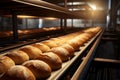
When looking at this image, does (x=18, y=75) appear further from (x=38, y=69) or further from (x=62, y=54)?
(x=62, y=54)

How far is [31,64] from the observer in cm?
112

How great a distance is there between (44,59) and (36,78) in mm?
246

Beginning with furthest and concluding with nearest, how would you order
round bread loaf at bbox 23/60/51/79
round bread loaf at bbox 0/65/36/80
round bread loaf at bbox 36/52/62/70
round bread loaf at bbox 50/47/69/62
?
round bread loaf at bbox 50/47/69/62 → round bread loaf at bbox 36/52/62/70 → round bread loaf at bbox 23/60/51/79 → round bread loaf at bbox 0/65/36/80

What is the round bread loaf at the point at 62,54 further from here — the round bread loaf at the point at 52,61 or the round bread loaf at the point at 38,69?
the round bread loaf at the point at 38,69

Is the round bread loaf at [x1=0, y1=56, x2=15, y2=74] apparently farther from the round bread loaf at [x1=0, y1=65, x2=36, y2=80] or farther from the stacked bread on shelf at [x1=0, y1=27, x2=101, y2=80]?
the round bread loaf at [x1=0, y1=65, x2=36, y2=80]

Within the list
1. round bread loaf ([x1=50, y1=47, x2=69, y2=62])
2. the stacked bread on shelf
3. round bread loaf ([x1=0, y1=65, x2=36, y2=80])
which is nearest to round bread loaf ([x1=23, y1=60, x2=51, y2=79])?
the stacked bread on shelf

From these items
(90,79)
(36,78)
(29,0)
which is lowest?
(90,79)

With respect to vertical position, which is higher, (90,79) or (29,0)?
(29,0)

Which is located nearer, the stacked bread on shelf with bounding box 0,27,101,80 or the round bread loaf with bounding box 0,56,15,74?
the stacked bread on shelf with bounding box 0,27,101,80

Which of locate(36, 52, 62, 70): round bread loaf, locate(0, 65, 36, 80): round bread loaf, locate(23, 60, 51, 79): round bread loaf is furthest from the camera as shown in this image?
locate(36, 52, 62, 70): round bread loaf

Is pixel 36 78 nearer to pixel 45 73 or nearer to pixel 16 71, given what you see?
pixel 45 73

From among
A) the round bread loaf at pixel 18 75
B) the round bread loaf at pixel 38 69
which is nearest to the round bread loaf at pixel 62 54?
the round bread loaf at pixel 38 69

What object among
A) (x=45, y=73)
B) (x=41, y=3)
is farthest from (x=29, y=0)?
(x=45, y=73)

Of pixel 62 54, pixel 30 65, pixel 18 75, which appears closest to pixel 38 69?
pixel 30 65
